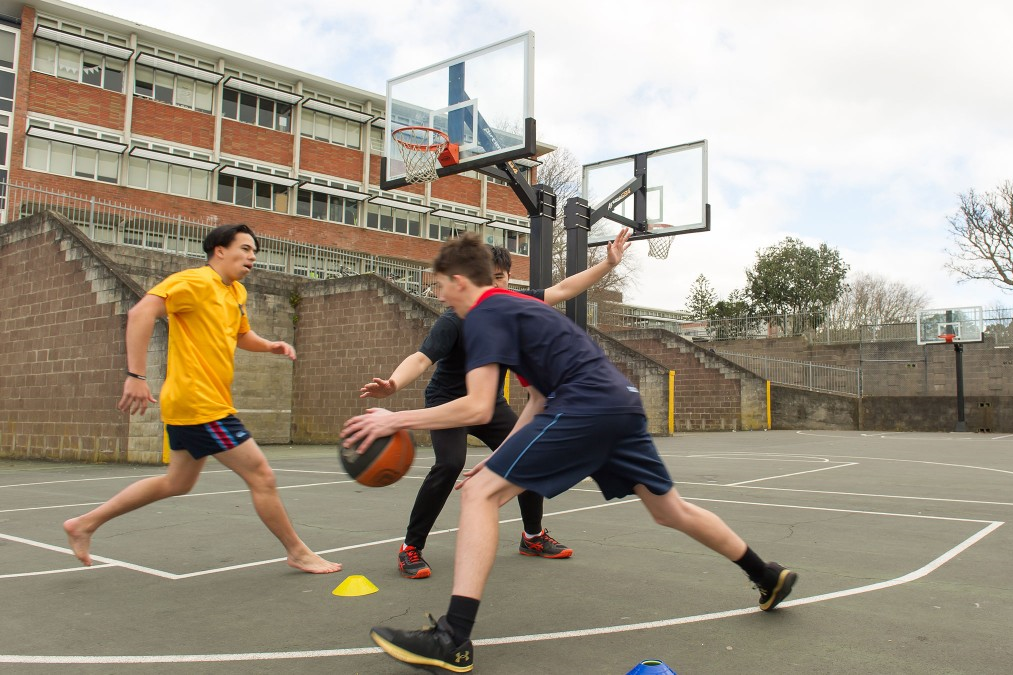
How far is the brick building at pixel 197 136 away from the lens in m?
29.8

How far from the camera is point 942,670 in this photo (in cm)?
300

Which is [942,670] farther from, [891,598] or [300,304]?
[300,304]

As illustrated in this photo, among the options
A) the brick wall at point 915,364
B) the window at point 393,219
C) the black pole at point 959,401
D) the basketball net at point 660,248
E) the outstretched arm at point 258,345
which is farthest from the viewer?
the window at point 393,219

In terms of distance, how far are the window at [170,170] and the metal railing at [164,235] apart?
7607 millimetres

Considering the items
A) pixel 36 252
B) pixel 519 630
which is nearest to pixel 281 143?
pixel 36 252

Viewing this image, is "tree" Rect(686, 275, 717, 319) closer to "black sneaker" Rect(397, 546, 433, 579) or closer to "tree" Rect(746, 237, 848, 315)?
"tree" Rect(746, 237, 848, 315)

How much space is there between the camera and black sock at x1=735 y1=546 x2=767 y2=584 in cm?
365

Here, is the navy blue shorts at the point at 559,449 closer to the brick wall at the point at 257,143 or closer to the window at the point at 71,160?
the window at the point at 71,160

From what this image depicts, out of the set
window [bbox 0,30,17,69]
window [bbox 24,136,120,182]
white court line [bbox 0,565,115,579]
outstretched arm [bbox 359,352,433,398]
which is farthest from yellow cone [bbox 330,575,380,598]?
window [bbox 0,30,17,69]

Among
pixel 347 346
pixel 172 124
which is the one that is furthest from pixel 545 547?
pixel 172 124

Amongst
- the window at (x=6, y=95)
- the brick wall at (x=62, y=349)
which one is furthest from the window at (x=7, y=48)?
the brick wall at (x=62, y=349)

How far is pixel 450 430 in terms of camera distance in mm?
4809

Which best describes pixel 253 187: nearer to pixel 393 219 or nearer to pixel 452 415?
pixel 393 219

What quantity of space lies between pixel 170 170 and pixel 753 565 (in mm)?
33910
